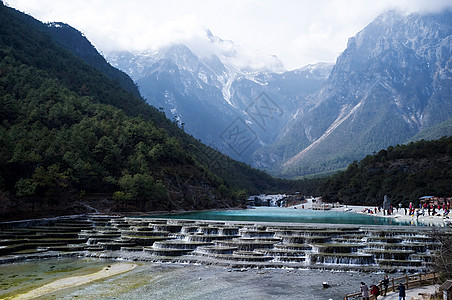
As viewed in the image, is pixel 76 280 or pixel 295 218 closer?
pixel 76 280

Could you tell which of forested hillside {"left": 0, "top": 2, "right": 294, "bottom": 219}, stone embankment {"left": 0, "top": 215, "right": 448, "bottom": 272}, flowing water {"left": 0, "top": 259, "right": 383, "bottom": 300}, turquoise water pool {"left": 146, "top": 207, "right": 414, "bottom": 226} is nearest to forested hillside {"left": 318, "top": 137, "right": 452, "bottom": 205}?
turquoise water pool {"left": 146, "top": 207, "right": 414, "bottom": 226}

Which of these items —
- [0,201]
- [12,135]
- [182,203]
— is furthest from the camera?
[182,203]

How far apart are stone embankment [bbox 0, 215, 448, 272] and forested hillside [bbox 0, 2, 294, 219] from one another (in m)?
15.9

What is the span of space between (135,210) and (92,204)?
1167 centimetres

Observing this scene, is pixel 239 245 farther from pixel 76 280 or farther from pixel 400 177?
pixel 400 177

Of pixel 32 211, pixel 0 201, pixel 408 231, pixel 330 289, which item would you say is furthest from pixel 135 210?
pixel 330 289

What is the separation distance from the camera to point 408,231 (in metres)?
51.0

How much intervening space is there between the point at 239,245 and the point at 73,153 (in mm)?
56483

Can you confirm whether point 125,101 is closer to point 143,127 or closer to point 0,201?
point 143,127

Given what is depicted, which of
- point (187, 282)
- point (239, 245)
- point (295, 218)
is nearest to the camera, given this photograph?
point (187, 282)

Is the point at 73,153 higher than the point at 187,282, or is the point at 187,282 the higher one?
the point at 73,153

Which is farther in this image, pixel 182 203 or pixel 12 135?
pixel 182 203

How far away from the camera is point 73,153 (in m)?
88.4

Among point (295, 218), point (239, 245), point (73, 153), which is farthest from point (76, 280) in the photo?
point (295, 218)
